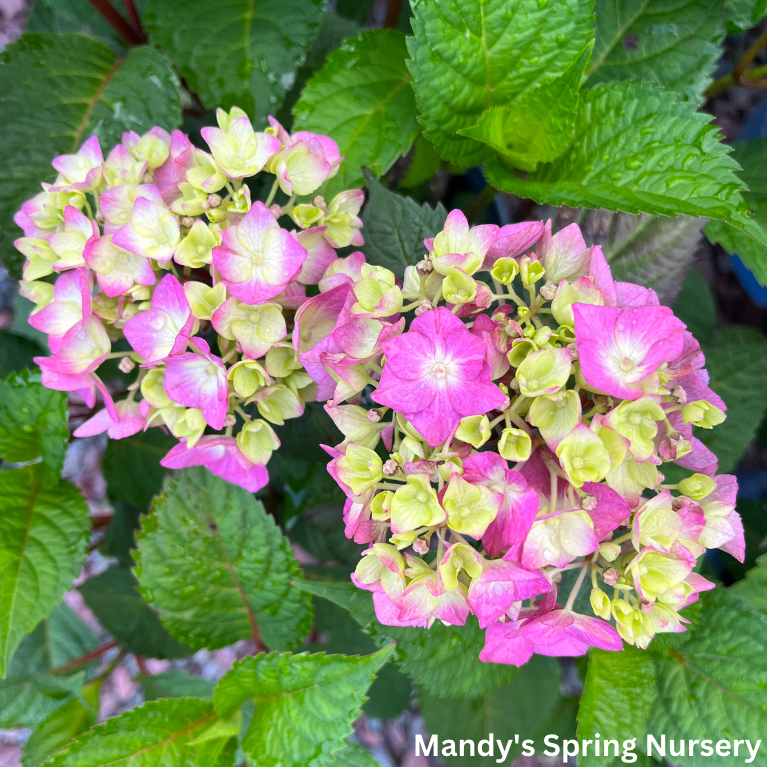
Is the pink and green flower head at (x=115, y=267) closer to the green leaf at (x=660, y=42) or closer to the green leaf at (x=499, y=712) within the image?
the green leaf at (x=660, y=42)

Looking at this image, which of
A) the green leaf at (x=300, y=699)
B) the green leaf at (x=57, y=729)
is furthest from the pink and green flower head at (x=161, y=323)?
the green leaf at (x=57, y=729)

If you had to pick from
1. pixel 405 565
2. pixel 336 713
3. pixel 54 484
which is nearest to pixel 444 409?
pixel 405 565

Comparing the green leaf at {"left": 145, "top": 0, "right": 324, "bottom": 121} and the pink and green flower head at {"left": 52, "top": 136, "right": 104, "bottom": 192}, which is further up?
the green leaf at {"left": 145, "top": 0, "right": 324, "bottom": 121}

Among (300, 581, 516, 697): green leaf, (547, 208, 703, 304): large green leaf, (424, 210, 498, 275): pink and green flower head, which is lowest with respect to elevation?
(300, 581, 516, 697): green leaf

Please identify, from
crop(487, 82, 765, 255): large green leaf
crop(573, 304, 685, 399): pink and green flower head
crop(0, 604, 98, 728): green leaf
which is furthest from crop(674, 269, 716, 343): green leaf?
crop(0, 604, 98, 728): green leaf

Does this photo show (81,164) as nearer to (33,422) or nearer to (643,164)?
(33,422)

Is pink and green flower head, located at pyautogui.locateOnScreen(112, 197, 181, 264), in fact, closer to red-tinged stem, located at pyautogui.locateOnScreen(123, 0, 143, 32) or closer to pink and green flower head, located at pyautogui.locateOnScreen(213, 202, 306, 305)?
pink and green flower head, located at pyautogui.locateOnScreen(213, 202, 306, 305)

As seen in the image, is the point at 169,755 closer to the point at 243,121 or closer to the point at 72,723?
the point at 72,723
